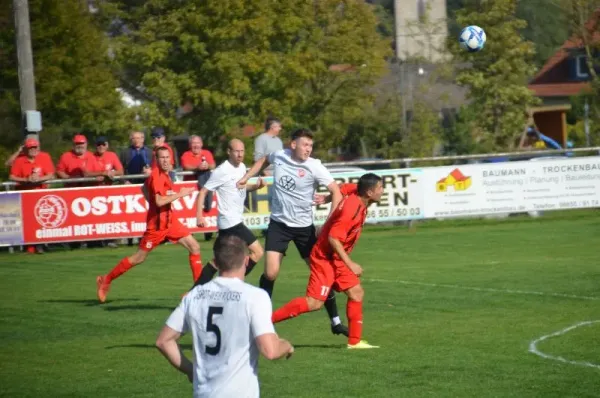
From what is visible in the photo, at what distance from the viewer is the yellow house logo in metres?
25.4

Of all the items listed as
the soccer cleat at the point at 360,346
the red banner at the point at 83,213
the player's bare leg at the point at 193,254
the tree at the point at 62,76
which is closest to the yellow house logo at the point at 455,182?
the red banner at the point at 83,213

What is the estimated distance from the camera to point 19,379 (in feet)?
34.6

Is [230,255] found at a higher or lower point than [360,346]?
higher

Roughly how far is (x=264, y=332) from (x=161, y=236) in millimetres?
9121

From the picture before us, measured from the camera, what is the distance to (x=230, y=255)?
629cm

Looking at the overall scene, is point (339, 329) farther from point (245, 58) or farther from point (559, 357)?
point (245, 58)

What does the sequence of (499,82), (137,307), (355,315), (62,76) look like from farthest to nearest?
(499,82)
(62,76)
(137,307)
(355,315)

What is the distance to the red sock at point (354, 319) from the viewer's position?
1133 centimetres

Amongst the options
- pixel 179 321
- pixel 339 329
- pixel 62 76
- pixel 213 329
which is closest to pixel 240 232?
pixel 339 329

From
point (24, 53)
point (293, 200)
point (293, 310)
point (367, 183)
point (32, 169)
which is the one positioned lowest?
point (293, 310)

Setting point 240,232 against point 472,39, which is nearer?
point 240,232

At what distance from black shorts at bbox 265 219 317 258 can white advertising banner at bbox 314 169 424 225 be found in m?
12.3

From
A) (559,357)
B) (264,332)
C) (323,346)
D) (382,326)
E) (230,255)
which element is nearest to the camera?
(264,332)

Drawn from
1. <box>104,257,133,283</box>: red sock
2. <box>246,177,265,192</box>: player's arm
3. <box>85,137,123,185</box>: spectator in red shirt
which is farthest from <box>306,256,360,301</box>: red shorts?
<box>85,137,123,185</box>: spectator in red shirt
